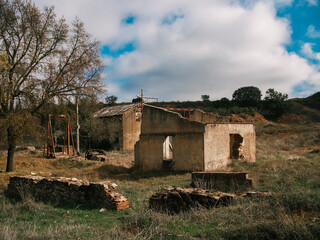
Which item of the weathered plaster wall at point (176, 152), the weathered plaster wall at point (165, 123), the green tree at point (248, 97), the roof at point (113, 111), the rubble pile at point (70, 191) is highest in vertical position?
the green tree at point (248, 97)

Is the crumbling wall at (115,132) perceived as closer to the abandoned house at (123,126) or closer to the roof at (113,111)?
the abandoned house at (123,126)

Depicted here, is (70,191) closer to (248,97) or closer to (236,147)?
(236,147)

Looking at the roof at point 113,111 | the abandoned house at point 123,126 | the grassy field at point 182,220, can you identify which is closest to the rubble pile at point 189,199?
the grassy field at point 182,220

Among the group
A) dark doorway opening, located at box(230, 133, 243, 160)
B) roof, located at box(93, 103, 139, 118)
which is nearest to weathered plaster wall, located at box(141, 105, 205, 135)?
dark doorway opening, located at box(230, 133, 243, 160)

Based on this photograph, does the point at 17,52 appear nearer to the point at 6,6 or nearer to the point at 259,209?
the point at 6,6

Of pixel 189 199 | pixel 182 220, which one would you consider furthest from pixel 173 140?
pixel 182 220

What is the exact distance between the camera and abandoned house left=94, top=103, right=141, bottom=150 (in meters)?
31.8

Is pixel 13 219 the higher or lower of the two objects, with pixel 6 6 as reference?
lower

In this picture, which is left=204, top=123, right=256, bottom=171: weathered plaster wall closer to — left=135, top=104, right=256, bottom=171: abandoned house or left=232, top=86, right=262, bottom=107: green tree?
left=135, top=104, right=256, bottom=171: abandoned house

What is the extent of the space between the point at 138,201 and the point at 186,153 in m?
6.37

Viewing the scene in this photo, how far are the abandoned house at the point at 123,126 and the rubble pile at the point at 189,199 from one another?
2408cm

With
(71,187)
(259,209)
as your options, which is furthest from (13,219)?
(259,209)

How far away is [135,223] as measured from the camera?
597 cm

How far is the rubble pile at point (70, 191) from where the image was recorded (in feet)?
27.4
